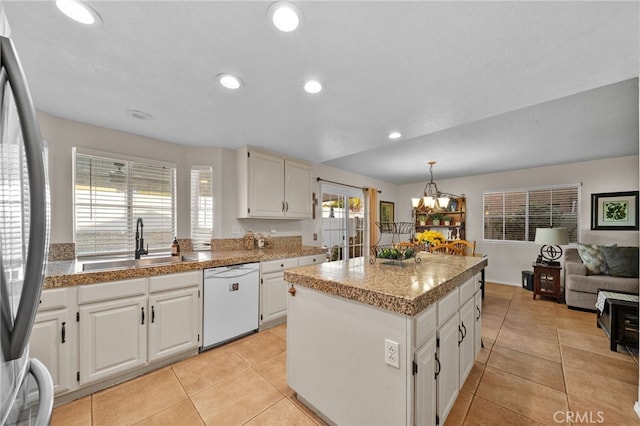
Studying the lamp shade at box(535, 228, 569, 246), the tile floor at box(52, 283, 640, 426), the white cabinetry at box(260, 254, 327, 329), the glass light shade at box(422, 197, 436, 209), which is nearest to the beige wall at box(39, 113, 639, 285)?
the white cabinetry at box(260, 254, 327, 329)

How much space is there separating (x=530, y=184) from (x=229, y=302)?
582 centimetres

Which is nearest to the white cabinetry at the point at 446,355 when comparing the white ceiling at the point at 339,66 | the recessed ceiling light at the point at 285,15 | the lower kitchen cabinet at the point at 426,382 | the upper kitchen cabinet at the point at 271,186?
the lower kitchen cabinet at the point at 426,382

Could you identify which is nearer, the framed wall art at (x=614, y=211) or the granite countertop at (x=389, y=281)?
the granite countertop at (x=389, y=281)

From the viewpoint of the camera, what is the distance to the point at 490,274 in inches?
210

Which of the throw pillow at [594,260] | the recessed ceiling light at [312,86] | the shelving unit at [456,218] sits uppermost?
the recessed ceiling light at [312,86]

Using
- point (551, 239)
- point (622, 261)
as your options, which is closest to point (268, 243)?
point (551, 239)

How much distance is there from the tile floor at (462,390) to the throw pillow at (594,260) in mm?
Answer: 1338

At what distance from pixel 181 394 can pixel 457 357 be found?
80.4 inches

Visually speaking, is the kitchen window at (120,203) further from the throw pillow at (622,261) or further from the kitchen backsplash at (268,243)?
the throw pillow at (622,261)

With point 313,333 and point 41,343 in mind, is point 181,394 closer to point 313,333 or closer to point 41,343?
point 41,343

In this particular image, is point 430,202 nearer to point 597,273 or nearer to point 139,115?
point 597,273

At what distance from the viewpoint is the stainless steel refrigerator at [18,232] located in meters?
0.51

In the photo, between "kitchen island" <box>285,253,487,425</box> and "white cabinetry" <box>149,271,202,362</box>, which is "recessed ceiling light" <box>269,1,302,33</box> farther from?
"white cabinetry" <box>149,271,202,362</box>

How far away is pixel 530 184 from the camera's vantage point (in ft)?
16.2
